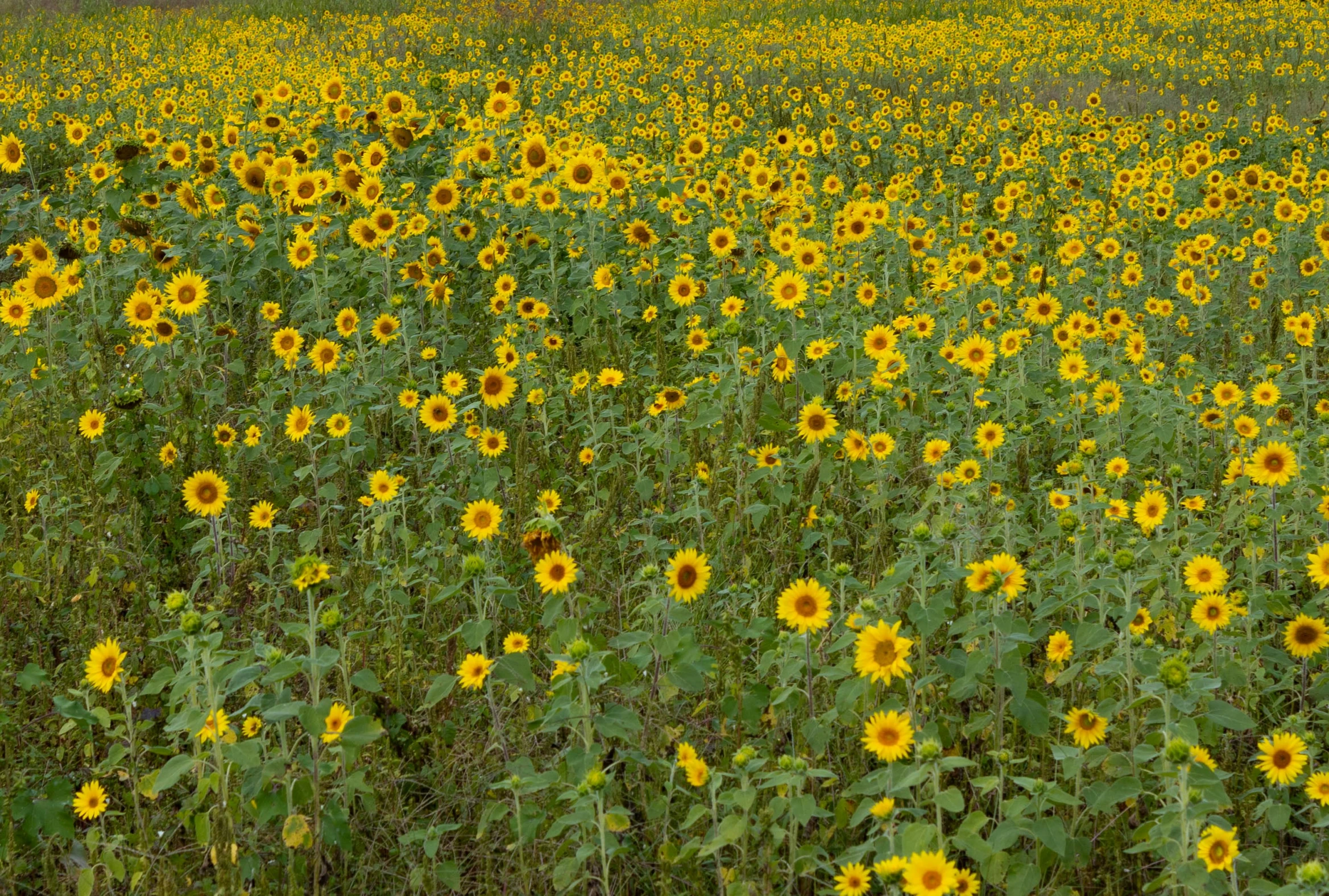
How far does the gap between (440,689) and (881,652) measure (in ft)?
3.26

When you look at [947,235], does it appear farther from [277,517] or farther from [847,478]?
[277,517]

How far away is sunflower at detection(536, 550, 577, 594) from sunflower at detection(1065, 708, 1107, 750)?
118cm

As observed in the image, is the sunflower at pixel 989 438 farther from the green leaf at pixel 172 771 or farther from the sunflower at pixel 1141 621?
the green leaf at pixel 172 771

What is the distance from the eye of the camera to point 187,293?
14.2 feet

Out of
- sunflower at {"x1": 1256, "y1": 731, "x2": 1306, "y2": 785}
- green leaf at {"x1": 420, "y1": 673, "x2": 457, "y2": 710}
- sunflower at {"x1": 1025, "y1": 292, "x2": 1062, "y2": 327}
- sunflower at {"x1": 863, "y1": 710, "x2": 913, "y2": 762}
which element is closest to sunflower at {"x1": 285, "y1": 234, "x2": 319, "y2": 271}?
green leaf at {"x1": 420, "y1": 673, "x2": 457, "y2": 710}

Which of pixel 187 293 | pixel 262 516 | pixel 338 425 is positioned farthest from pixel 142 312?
pixel 262 516

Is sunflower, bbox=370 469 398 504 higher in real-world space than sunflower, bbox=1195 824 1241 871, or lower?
higher

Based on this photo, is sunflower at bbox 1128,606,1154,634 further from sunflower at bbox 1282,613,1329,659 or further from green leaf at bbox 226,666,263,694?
green leaf at bbox 226,666,263,694

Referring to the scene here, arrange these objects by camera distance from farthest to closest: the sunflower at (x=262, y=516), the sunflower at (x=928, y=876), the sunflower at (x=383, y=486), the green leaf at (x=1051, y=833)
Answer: the sunflower at (x=262, y=516) < the sunflower at (x=383, y=486) < the green leaf at (x=1051, y=833) < the sunflower at (x=928, y=876)

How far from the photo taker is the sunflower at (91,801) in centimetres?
240

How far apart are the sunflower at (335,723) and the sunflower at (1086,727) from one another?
5.25 ft

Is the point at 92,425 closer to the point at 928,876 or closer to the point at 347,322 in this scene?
the point at 347,322

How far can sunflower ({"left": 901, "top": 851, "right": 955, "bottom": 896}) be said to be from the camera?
1780 millimetres

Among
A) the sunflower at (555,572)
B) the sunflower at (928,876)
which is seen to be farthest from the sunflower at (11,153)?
the sunflower at (928,876)
